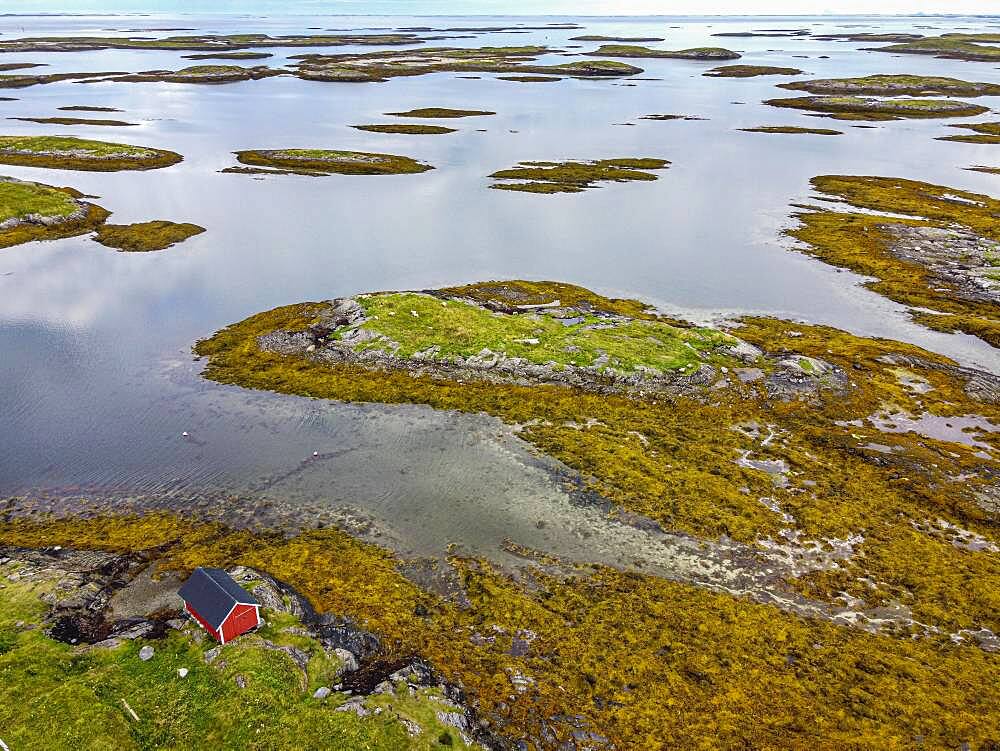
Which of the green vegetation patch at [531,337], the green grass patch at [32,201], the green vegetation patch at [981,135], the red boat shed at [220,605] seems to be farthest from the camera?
the green vegetation patch at [981,135]

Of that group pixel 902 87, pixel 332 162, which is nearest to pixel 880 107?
pixel 902 87

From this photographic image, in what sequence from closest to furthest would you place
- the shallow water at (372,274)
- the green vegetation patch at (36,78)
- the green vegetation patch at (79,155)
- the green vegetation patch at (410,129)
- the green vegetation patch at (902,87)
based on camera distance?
the shallow water at (372,274) → the green vegetation patch at (79,155) → the green vegetation patch at (410,129) → the green vegetation patch at (902,87) → the green vegetation patch at (36,78)

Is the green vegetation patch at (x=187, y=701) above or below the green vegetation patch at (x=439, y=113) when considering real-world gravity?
below

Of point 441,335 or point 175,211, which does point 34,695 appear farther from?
point 175,211

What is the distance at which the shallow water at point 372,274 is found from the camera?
3250cm

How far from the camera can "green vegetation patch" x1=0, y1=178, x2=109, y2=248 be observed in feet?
219

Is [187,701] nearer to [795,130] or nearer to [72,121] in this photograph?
[795,130]

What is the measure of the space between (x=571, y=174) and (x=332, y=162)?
38388mm

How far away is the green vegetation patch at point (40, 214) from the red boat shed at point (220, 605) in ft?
205

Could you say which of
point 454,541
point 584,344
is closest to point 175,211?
point 584,344

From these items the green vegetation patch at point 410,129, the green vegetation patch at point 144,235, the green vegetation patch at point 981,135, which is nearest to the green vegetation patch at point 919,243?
the green vegetation patch at point 981,135

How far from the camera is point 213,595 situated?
2150 cm

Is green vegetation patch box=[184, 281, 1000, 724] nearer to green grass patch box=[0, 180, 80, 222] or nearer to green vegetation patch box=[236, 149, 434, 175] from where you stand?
green grass patch box=[0, 180, 80, 222]

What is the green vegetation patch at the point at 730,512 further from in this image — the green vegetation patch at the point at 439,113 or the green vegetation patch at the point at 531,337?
the green vegetation patch at the point at 439,113
